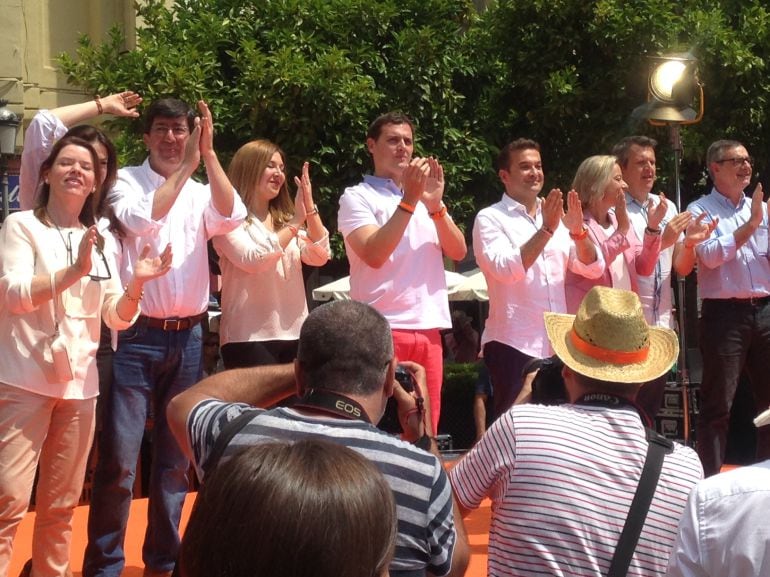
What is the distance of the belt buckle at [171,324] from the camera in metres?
4.80

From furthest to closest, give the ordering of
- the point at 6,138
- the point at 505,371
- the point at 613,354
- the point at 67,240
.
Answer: the point at 6,138
the point at 505,371
the point at 67,240
the point at 613,354

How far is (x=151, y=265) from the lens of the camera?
444 centimetres

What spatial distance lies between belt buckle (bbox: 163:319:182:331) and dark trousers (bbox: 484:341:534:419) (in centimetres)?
163

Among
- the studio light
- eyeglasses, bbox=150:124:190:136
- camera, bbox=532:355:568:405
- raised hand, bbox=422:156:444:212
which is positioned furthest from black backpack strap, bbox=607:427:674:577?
the studio light

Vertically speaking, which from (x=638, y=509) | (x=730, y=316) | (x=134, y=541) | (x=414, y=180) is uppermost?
(x=414, y=180)

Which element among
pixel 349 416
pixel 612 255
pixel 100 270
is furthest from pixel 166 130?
pixel 349 416

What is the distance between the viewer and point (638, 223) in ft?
20.8

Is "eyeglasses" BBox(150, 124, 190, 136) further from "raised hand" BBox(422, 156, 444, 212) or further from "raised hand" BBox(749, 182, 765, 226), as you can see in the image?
"raised hand" BBox(749, 182, 765, 226)

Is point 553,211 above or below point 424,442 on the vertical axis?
above

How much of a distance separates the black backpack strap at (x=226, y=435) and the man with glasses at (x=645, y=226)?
132 inches

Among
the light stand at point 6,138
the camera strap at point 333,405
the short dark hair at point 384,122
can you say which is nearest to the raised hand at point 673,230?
the short dark hair at point 384,122

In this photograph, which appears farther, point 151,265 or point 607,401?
point 151,265

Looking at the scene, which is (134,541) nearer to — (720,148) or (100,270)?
(100,270)

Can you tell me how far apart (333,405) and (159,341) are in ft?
6.78
